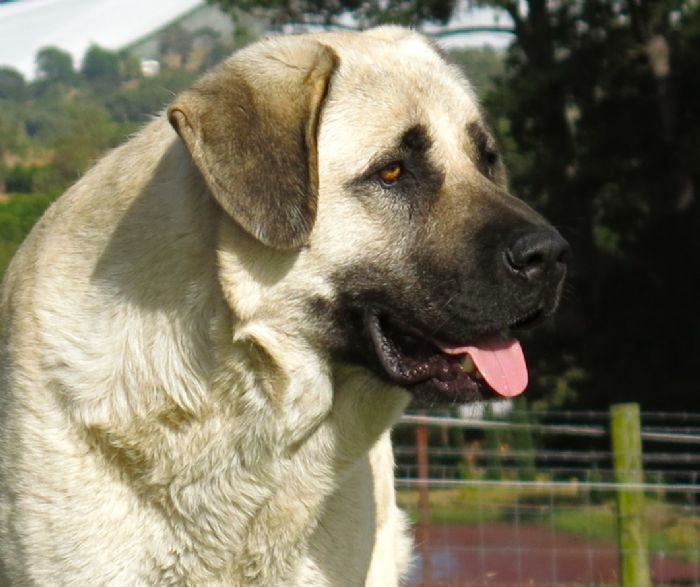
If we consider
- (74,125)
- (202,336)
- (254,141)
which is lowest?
(74,125)

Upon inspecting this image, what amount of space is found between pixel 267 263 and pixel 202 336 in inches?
10.0

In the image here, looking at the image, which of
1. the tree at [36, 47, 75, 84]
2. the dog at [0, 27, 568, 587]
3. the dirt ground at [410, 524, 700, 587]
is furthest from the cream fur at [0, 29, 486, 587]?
the tree at [36, 47, 75, 84]

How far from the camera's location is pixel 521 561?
31.7 feet

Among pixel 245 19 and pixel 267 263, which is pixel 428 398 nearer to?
pixel 267 263

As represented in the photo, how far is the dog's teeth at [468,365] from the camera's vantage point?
3.69 metres

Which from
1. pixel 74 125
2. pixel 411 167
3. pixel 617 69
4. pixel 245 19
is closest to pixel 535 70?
pixel 617 69

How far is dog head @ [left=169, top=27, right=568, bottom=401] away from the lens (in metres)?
3.48

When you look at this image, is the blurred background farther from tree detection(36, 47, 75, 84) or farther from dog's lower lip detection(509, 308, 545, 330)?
tree detection(36, 47, 75, 84)

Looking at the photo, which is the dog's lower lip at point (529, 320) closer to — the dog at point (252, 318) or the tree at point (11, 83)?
the dog at point (252, 318)

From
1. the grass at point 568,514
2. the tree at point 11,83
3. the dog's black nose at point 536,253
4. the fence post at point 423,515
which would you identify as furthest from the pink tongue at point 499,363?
the tree at point 11,83

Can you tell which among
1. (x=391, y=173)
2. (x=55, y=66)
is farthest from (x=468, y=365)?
(x=55, y=66)

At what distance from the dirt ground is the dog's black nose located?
5.00 meters

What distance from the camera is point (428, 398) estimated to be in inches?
145

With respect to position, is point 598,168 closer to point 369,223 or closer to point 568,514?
point 568,514
